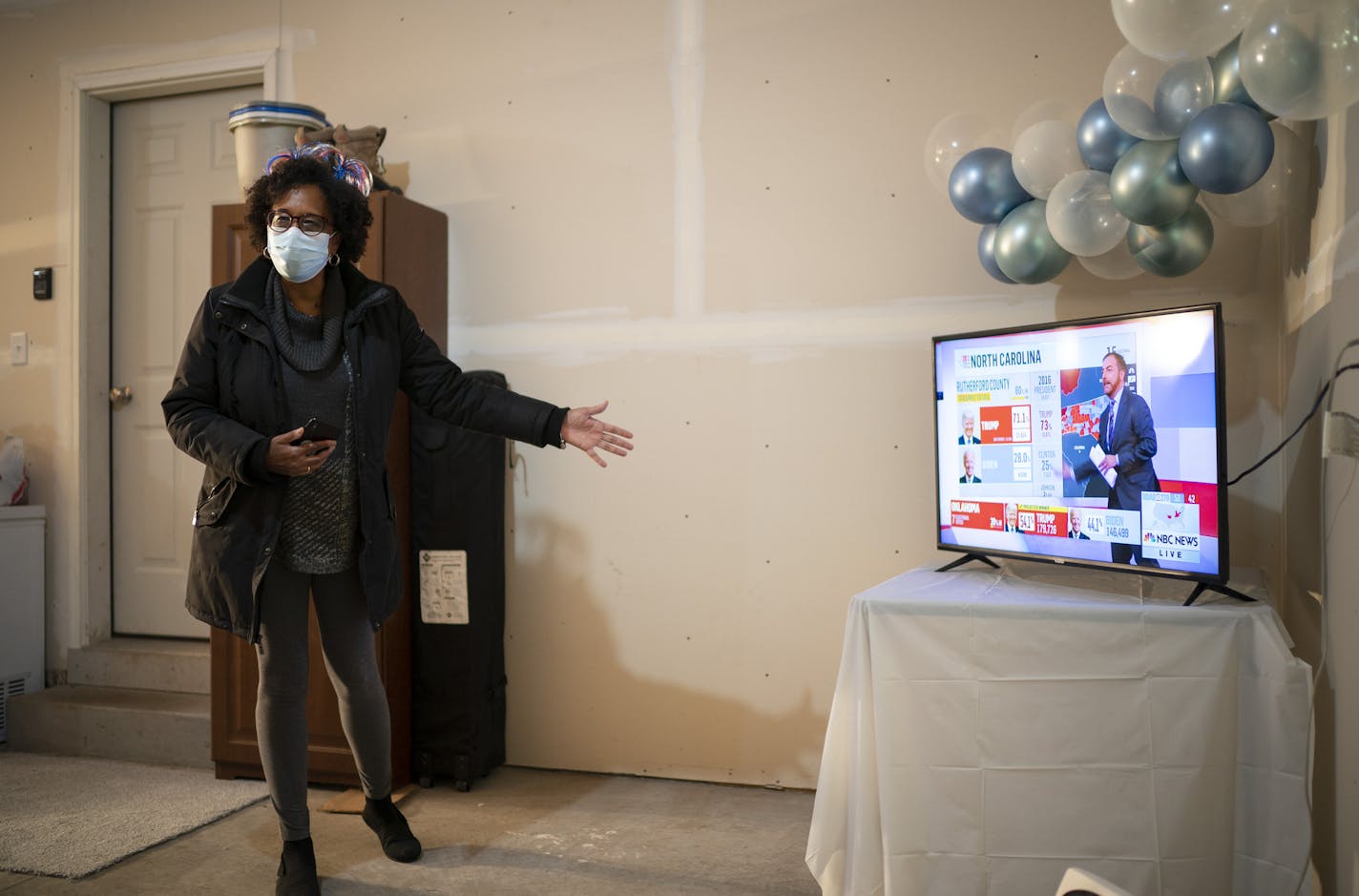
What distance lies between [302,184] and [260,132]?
949 mm

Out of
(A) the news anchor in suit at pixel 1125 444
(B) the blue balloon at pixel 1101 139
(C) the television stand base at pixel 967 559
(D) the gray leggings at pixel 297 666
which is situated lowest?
(D) the gray leggings at pixel 297 666

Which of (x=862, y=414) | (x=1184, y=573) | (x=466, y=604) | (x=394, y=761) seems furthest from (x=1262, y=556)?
(x=394, y=761)

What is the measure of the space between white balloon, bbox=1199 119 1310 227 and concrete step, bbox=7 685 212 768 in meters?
2.88

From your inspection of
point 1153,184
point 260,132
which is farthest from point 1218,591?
point 260,132

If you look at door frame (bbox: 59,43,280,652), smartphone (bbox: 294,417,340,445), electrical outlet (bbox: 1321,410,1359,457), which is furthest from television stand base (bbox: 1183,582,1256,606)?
door frame (bbox: 59,43,280,652)

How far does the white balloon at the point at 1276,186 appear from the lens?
70.8 inches

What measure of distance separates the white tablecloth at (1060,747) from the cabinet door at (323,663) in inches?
54.1

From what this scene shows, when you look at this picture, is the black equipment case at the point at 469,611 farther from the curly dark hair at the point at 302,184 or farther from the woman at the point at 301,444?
the curly dark hair at the point at 302,184

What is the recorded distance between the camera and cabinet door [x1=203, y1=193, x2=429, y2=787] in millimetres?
2760

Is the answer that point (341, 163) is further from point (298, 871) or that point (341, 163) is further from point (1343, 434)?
point (1343, 434)

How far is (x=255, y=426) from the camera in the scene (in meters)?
2.00

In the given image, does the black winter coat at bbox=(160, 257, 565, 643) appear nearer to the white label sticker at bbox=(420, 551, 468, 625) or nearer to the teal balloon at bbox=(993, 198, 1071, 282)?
the white label sticker at bbox=(420, 551, 468, 625)

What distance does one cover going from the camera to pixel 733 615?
9.38 ft

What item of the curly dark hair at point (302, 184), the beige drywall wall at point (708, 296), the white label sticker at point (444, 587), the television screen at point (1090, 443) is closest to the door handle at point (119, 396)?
the beige drywall wall at point (708, 296)
